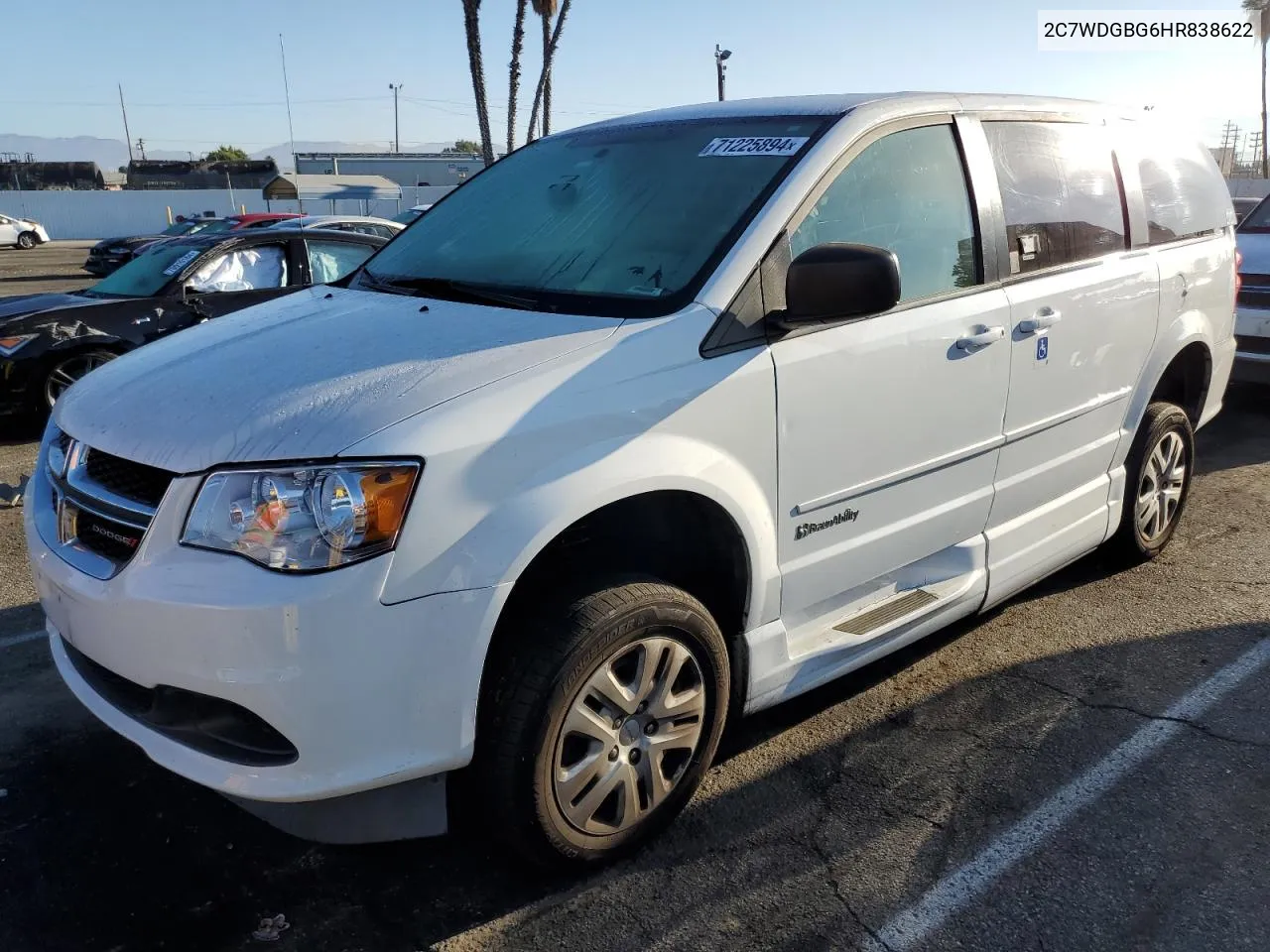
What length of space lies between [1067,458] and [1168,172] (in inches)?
61.9

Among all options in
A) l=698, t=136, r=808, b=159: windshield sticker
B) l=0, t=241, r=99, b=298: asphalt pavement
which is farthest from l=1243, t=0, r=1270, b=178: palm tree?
l=698, t=136, r=808, b=159: windshield sticker

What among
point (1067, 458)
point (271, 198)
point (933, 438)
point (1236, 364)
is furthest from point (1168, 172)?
point (271, 198)

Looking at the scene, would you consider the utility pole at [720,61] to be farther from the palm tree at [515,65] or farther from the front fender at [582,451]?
the front fender at [582,451]

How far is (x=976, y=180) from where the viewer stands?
139 inches

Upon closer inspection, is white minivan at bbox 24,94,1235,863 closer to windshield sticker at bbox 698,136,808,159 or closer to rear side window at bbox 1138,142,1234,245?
windshield sticker at bbox 698,136,808,159

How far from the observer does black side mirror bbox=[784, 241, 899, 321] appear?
2734 millimetres

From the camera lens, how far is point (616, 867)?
9.20 ft

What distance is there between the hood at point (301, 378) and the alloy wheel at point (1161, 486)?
3101mm

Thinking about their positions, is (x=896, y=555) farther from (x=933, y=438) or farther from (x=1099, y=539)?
(x=1099, y=539)

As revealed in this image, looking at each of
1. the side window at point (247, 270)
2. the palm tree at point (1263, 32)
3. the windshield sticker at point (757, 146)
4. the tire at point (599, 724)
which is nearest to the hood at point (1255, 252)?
the windshield sticker at point (757, 146)

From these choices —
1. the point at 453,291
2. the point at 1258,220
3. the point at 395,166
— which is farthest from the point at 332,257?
the point at 395,166

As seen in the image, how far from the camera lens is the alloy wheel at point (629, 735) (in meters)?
2.60

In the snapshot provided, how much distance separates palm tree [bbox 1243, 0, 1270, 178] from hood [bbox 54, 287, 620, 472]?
52593 millimetres

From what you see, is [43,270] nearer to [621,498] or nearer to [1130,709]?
[621,498]
